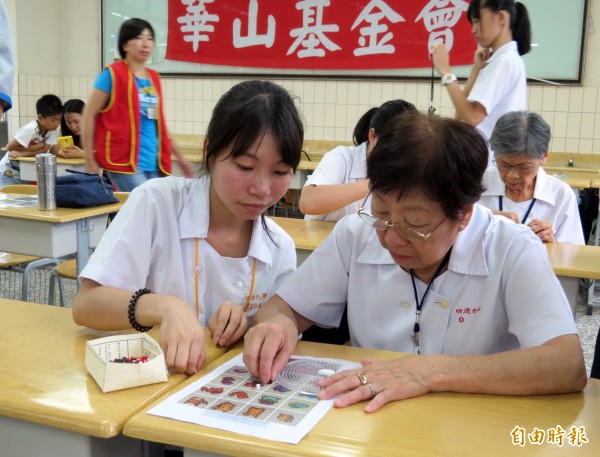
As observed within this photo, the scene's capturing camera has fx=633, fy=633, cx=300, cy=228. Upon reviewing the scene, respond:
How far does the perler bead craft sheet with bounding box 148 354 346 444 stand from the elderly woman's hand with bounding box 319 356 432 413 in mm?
33

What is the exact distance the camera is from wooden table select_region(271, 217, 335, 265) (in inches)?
95.1

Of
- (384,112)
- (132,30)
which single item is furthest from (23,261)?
(384,112)

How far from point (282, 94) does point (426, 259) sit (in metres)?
0.50

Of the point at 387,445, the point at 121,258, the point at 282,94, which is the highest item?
the point at 282,94

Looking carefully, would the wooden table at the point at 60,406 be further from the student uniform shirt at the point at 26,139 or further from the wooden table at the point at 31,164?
the student uniform shirt at the point at 26,139

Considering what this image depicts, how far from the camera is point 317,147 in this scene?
6402mm

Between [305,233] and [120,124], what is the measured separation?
1.70 meters

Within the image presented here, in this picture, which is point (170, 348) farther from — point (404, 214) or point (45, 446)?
point (404, 214)

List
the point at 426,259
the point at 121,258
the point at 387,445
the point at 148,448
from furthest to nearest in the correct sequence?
the point at 121,258 → the point at 426,259 → the point at 148,448 → the point at 387,445

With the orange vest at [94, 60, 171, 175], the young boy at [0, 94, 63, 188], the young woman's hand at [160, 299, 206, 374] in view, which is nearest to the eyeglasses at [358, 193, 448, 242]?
the young woman's hand at [160, 299, 206, 374]

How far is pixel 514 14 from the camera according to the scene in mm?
3102

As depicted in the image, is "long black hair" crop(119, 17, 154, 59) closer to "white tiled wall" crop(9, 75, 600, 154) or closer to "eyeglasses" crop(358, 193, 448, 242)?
"white tiled wall" crop(9, 75, 600, 154)

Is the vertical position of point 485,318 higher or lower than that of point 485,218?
lower

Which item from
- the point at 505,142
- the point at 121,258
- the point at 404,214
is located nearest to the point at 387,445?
the point at 404,214
